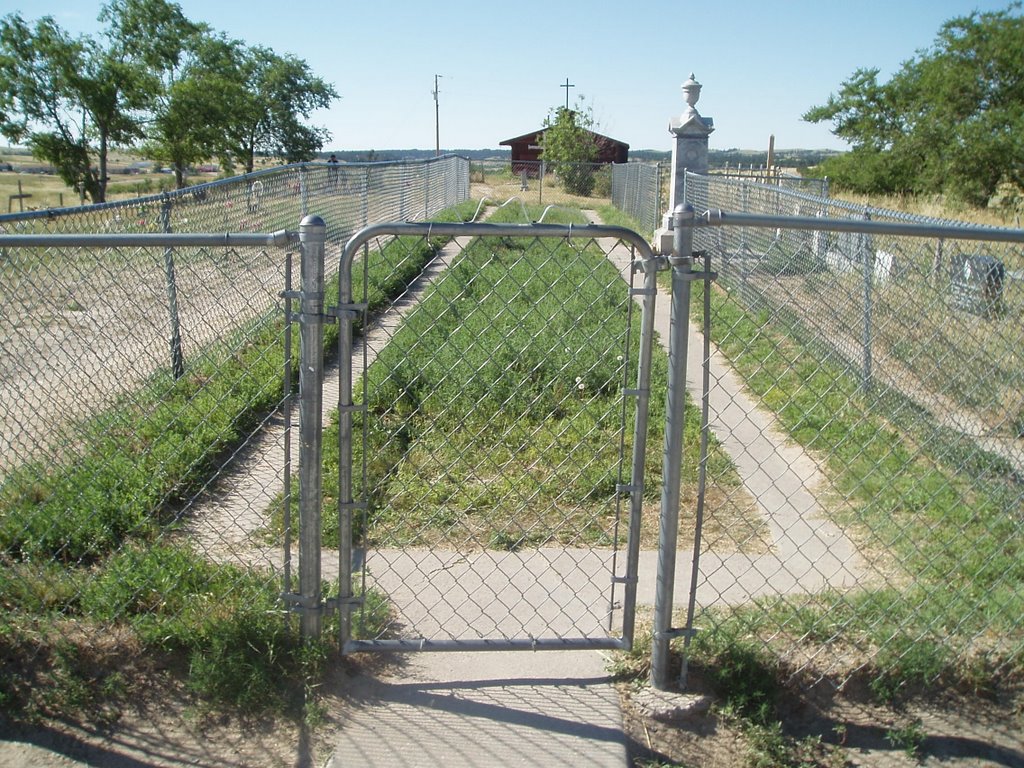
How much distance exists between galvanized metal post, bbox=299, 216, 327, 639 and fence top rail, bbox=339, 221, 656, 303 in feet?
0.30

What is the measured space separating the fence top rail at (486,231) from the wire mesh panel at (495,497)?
77 millimetres

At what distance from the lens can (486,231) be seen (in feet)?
9.46

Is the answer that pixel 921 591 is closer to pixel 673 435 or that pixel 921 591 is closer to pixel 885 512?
pixel 885 512

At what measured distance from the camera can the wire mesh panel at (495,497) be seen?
3430 millimetres

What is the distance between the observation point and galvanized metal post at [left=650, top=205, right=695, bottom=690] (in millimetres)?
2818

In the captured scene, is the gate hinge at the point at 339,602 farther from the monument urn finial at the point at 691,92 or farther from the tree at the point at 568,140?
the tree at the point at 568,140

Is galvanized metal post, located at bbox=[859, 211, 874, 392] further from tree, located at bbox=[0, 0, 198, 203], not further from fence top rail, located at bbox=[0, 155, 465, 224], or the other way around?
tree, located at bbox=[0, 0, 198, 203]

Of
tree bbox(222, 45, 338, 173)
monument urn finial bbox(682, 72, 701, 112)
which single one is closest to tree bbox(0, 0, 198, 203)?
tree bbox(222, 45, 338, 173)

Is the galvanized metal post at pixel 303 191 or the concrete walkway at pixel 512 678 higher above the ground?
the galvanized metal post at pixel 303 191

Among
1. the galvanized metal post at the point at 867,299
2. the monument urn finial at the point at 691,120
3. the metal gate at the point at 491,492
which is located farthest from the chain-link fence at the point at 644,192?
the metal gate at the point at 491,492

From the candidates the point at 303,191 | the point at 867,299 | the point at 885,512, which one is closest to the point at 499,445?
the point at 885,512

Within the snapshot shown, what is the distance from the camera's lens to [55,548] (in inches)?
155

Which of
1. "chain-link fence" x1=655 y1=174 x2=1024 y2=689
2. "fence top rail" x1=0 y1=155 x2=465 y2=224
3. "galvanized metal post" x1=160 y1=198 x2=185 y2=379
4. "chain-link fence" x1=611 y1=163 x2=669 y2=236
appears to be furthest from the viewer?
"chain-link fence" x1=611 y1=163 x2=669 y2=236

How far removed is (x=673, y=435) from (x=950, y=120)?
1112 inches
